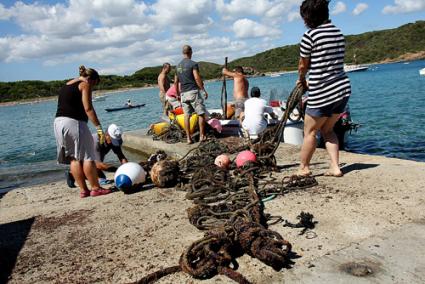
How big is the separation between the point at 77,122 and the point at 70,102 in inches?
11.6

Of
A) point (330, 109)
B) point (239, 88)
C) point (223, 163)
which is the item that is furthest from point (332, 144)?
point (239, 88)

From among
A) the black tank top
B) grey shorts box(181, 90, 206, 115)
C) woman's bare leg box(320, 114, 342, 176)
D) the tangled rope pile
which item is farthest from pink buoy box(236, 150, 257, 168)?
grey shorts box(181, 90, 206, 115)

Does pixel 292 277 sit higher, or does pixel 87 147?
pixel 87 147

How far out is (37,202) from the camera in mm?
6285

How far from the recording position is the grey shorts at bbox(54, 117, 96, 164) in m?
5.51

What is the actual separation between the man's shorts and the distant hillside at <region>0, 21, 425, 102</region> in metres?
120

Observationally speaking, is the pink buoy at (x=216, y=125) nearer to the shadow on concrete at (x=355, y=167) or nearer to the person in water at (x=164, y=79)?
the person in water at (x=164, y=79)

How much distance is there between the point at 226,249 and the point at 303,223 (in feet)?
2.96

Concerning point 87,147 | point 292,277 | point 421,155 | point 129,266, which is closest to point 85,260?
point 129,266

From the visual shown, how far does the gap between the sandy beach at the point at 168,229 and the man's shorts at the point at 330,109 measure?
2.99 ft

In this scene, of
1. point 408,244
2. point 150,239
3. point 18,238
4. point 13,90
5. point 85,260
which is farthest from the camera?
point 13,90

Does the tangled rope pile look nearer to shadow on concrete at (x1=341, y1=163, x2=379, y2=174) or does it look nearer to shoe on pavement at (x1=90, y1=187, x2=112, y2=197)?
shadow on concrete at (x1=341, y1=163, x2=379, y2=174)

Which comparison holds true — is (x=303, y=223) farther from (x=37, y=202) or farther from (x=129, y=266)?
(x=37, y=202)

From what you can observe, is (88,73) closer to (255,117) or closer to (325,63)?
(325,63)
